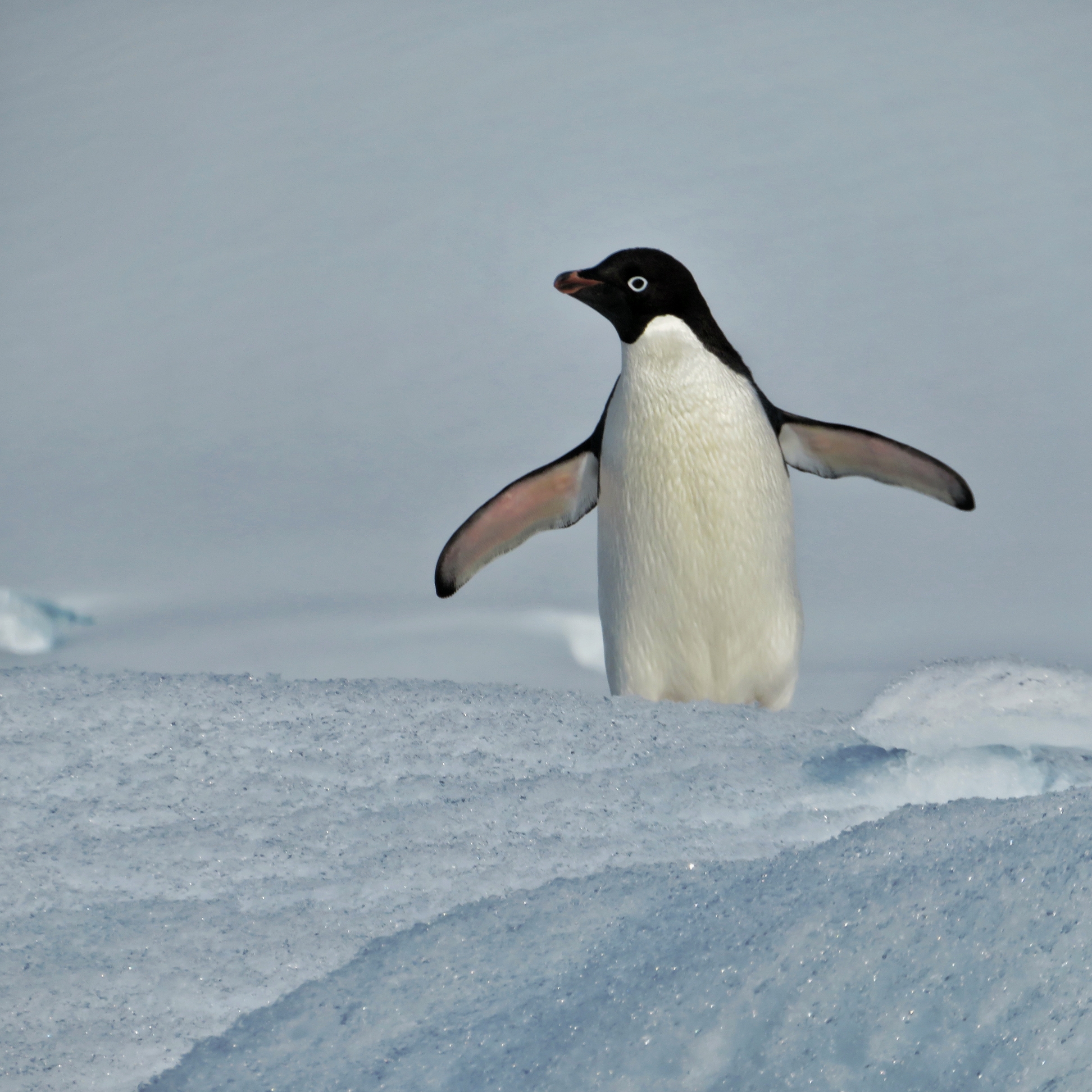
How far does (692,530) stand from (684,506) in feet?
0.10

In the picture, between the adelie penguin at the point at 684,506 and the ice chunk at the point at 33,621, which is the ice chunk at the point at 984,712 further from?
the ice chunk at the point at 33,621

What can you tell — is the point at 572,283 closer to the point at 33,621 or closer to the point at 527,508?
the point at 527,508

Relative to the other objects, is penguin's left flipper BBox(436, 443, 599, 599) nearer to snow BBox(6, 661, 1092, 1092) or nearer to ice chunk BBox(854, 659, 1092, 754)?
snow BBox(6, 661, 1092, 1092)

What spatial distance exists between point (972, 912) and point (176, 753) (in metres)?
0.75

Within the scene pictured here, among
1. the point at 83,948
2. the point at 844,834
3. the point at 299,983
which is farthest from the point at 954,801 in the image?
the point at 83,948

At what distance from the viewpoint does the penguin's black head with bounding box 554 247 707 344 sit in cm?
144

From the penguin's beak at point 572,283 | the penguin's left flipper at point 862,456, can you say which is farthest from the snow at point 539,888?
the penguin's beak at point 572,283

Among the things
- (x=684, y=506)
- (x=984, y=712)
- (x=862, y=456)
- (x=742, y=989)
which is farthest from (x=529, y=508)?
(x=742, y=989)

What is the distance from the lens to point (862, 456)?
1.59 meters

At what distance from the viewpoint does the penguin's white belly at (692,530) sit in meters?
1.45

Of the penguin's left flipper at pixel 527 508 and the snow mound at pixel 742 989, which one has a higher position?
the penguin's left flipper at pixel 527 508

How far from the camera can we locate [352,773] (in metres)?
1.20

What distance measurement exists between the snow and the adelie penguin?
0.17 m

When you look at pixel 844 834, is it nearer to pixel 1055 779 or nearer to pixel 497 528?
pixel 1055 779
